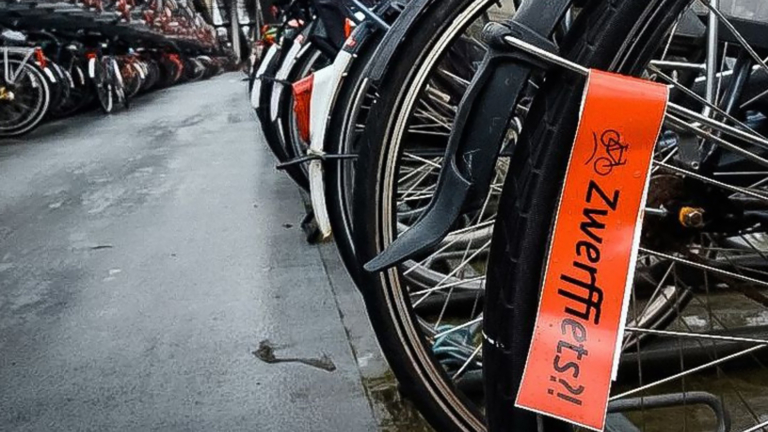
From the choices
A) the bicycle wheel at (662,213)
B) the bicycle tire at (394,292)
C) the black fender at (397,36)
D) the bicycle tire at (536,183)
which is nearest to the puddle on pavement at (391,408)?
the bicycle tire at (394,292)

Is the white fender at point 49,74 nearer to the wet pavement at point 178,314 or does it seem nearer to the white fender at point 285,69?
the wet pavement at point 178,314

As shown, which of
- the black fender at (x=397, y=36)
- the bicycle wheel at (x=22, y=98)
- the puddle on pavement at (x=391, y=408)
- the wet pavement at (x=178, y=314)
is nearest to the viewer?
the black fender at (x=397, y=36)

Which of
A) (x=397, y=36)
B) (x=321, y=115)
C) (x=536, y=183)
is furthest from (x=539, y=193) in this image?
(x=321, y=115)

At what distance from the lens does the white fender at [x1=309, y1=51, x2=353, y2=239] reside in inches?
70.9

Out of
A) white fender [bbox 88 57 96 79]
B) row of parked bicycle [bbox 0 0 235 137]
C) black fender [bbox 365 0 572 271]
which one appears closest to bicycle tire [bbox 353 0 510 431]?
black fender [bbox 365 0 572 271]

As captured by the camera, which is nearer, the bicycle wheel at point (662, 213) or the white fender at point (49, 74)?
the bicycle wheel at point (662, 213)

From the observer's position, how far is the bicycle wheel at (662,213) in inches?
29.0

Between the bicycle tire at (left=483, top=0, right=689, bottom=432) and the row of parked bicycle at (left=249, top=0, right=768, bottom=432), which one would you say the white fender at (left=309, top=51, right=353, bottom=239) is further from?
the bicycle tire at (left=483, top=0, right=689, bottom=432)

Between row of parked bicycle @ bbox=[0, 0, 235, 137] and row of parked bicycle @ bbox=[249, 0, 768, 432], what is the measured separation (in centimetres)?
447

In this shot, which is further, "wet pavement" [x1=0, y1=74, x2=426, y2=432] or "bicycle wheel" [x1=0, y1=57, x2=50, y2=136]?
"bicycle wheel" [x1=0, y1=57, x2=50, y2=136]

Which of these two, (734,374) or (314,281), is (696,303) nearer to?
(734,374)

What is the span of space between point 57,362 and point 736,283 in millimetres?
1559

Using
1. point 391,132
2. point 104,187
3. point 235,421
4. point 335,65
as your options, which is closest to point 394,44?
point 391,132

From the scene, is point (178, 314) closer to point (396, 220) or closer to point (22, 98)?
point (396, 220)
